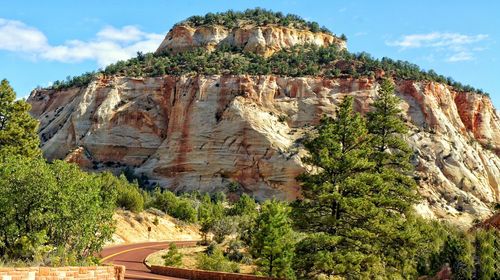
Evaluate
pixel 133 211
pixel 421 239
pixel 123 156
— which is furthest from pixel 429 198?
pixel 421 239

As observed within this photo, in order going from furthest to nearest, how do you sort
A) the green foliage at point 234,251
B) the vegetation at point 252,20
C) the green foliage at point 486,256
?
the vegetation at point 252,20 → the green foliage at point 234,251 → the green foliage at point 486,256

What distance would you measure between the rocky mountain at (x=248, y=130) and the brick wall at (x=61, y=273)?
68.9 metres

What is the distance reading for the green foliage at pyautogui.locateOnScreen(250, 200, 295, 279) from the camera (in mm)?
32653

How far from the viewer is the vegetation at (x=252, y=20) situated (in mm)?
125062

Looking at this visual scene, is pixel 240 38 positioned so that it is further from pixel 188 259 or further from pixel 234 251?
pixel 188 259

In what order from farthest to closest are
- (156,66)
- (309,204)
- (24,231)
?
(156,66)
(309,204)
(24,231)

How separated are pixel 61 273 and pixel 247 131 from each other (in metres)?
77.0

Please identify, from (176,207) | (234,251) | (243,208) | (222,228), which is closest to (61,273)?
(234,251)

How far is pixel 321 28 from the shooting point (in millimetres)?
131875

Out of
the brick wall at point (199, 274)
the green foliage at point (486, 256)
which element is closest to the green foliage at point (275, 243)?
the brick wall at point (199, 274)

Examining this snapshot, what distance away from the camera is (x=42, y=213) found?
21000 mm

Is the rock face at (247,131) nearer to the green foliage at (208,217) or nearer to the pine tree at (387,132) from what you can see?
the green foliage at (208,217)

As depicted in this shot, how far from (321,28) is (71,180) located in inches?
4568

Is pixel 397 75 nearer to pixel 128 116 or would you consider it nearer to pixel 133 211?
pixel 128 116
